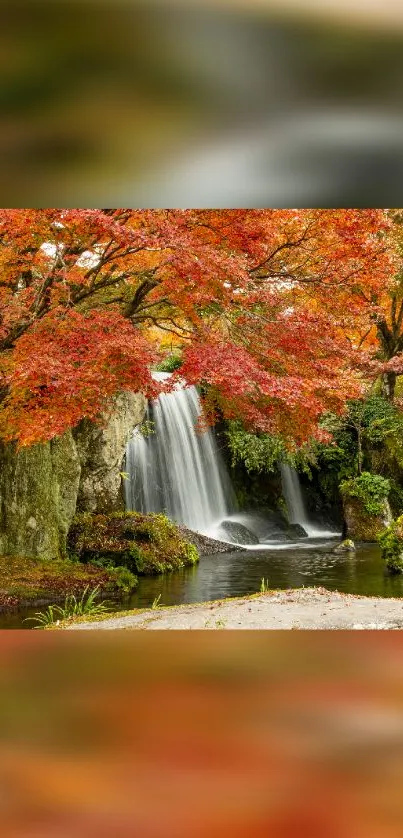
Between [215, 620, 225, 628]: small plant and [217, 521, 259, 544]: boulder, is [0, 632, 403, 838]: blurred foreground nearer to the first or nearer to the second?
[215, 620, 225, 628]: small plant

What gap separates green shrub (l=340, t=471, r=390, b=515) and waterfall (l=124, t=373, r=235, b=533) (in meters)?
2.20

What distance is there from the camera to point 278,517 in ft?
43.4

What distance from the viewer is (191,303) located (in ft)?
19.4

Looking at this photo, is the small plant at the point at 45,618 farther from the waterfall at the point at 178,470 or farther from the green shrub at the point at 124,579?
the waterfall at the point at 178,470

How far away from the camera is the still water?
24.0 feet

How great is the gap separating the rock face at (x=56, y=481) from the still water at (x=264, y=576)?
1.26 m

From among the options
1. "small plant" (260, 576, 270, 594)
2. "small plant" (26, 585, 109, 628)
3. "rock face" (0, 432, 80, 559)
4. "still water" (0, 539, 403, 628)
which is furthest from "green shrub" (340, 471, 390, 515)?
"small plant" (26, 585, 109, 628)

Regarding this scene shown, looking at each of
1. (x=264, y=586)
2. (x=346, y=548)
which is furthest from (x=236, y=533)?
(x=264, y=586)

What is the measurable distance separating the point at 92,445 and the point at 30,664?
843 centimetres

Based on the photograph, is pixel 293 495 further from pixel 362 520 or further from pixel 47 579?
pixel 47 579

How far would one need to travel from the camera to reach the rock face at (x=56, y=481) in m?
7.76

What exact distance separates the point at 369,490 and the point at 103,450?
4.78 m

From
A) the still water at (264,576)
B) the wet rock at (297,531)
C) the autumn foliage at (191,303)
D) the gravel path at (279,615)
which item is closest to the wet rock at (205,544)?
the still water at (264,576)
